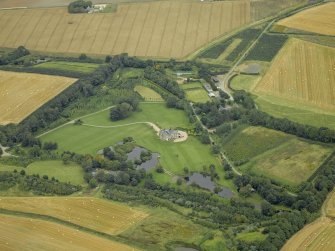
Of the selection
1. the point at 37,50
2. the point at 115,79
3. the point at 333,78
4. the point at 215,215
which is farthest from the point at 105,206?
the point at 37,50

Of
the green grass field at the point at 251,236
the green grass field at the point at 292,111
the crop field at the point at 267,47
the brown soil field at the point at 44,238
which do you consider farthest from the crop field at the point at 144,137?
the crop field at the point at 267,47

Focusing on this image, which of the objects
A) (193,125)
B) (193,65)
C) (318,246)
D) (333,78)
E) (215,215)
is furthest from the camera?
(193,65)

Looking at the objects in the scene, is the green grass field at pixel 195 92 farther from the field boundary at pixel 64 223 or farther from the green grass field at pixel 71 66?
the field boundary at pixel 64 223

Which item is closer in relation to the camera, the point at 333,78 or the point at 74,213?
the point at 74,213

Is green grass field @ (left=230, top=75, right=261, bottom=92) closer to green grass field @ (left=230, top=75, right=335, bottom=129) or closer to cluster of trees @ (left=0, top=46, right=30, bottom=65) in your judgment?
green grass field @ (left=230, top=75, right=335, bottom=129)

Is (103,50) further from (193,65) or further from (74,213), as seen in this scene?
(74,213)

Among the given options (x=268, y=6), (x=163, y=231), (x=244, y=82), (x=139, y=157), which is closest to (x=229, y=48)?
(x=244, y=82)

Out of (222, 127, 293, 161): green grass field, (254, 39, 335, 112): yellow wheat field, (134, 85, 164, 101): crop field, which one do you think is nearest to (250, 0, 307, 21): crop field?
(254, 39, 335, 112): yellow wheat field
